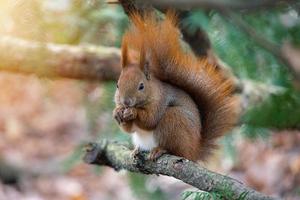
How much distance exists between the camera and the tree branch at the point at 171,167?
1046 millimetres

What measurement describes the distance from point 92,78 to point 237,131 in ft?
1.67

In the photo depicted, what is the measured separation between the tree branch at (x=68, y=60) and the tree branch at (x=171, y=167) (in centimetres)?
40

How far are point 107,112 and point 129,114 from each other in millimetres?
675

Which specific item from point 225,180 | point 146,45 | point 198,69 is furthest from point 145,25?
point 225,180

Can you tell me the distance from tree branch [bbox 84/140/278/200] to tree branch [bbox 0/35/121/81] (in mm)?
399

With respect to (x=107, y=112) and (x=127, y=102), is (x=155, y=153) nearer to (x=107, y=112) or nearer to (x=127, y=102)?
(x=127, y=102)

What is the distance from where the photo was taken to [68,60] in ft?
7.30

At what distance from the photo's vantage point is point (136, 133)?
4.87 feet

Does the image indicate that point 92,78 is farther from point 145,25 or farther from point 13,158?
point 13,158

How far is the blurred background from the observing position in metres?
1.28

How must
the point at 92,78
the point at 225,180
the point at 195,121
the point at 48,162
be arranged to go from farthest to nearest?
the point at 48,162 < the point at 92,78 < the point at 195,121 < the point at 225,180

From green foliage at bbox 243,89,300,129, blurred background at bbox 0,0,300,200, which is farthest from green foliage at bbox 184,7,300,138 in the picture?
green foliage at bbox 243,89,300,129

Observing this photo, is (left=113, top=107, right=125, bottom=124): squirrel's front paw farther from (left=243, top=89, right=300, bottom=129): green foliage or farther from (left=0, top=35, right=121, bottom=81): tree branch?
(left=0, top=35, right=121, bottom=81): tree branch

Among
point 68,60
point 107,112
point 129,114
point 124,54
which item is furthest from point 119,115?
point 68,60
